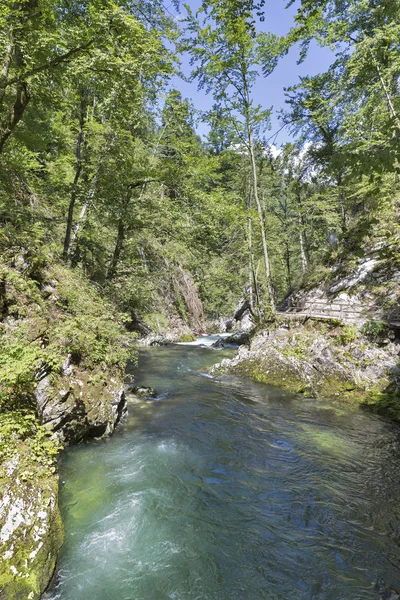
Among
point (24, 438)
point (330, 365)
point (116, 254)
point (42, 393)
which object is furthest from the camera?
point (116, 254)

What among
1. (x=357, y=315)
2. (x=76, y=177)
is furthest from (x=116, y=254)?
(x=357, y=315)

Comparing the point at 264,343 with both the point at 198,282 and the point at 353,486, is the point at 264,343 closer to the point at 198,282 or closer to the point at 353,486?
the point at 353,486

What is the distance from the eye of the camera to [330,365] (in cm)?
1068

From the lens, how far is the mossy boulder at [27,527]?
9.98 ft

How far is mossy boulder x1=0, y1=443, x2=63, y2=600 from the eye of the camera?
9.98 ft

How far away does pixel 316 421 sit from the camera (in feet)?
27.0

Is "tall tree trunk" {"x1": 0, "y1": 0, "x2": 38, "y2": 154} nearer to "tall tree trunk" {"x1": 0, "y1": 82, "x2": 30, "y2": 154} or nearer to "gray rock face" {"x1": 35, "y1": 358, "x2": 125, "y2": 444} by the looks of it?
"tall tree trunk" {"x1": 0, "y1": 82, "x2": 30, "y2": 154}

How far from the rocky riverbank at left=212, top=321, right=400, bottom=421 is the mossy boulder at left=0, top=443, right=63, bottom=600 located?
8753 mm

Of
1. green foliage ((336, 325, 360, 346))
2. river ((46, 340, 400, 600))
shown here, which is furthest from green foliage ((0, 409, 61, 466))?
green foliage ((336, 325, 360, 346))

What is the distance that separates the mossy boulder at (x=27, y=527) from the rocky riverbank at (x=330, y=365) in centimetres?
875

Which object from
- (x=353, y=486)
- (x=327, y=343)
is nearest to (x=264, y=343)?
(x=327, y=343)

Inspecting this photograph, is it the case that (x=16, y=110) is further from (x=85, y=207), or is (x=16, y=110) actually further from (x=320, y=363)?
(x=320, y=363)

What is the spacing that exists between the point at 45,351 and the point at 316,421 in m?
7.28

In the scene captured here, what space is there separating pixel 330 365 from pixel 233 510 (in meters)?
7.32
